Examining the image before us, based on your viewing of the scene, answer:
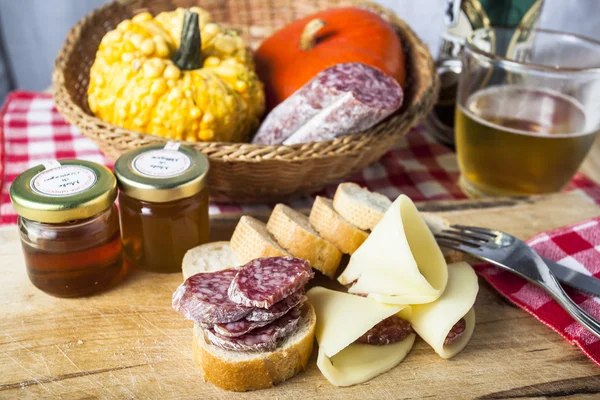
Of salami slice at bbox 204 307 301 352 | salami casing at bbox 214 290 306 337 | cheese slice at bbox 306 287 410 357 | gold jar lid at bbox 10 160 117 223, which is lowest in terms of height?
cheese slice at bbox 306 287 410 357

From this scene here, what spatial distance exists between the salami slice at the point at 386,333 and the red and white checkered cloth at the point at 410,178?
355mm

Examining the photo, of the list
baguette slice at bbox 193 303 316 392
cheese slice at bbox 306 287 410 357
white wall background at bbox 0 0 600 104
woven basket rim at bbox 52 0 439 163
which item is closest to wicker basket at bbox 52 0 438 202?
woven basket rim at bbox 52 0 439 163

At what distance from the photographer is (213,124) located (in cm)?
184

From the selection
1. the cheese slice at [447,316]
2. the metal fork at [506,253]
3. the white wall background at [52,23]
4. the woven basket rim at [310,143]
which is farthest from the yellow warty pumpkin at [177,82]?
the white wall background at [52,23]

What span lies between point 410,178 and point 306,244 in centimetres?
88

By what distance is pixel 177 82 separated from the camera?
184 cm

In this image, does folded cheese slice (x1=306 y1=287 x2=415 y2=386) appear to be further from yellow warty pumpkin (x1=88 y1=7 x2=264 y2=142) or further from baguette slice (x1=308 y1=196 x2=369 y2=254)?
yellow warty pumpkin (x1=88 y1=7 x2=264 y2=142)

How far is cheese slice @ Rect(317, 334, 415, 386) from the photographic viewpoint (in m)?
1.30

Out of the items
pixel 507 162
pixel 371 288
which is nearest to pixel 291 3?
pixel 507 162

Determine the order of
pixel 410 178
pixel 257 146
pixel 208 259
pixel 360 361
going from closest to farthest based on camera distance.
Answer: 1. pixel 360 361
2. pixel 208 259
3. pixel 257 146
4. pixel 410 178

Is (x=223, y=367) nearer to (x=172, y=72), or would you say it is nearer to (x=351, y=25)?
(x=172, y=72)

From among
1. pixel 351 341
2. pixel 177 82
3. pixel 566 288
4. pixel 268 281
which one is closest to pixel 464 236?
pixel 566 288

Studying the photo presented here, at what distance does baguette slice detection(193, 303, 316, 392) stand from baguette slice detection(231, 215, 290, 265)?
0.25 metres

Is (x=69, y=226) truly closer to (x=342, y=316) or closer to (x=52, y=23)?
(x=342, y=316)
